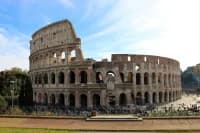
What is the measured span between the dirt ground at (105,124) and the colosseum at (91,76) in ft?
70.0

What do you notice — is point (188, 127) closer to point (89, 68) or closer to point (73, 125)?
point (73, 125)

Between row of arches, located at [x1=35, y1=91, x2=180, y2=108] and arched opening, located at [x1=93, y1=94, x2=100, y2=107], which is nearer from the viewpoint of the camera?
row of arches, located at [x1=35, y1=91, x2=180, y2=108]

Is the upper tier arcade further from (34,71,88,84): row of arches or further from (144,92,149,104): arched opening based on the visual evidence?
(144,92,149,104): arched opening

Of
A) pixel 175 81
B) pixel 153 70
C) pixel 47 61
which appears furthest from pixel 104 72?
pixel 175 81

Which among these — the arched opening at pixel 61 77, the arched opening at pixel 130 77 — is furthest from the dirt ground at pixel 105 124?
the arched opening at pixel 61 77

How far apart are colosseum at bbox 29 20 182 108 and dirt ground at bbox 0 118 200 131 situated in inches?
841

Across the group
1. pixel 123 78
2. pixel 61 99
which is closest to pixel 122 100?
pixel 123 78

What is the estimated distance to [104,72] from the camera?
153 ft

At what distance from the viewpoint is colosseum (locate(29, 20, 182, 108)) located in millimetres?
45938

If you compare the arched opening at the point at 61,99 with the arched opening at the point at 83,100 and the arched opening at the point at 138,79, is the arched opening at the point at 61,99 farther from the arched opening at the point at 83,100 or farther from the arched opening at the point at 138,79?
the arched opening at the point at 138,79

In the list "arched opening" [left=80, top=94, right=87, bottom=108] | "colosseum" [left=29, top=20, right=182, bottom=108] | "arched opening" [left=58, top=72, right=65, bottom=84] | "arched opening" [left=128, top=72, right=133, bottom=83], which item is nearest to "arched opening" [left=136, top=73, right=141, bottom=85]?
"colosseum" [left=29, top=20, right=182, bottom=108]

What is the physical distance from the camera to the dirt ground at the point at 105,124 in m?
21.7

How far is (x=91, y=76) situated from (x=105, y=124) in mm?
23683

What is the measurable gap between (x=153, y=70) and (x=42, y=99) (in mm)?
23486
